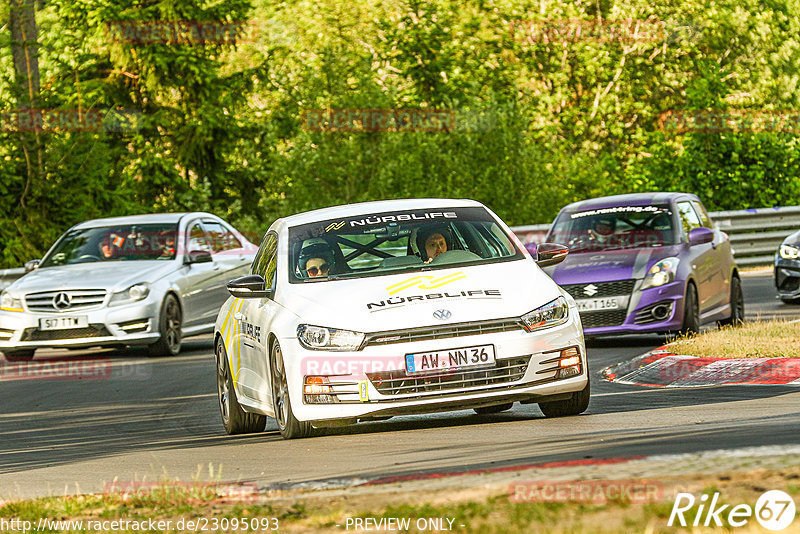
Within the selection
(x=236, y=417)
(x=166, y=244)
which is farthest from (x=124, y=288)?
(x=236, y=417)

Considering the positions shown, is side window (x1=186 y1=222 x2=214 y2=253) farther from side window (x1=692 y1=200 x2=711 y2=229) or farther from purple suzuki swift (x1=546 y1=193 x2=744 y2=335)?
side window (x1=692 y1=200 x2=711 y2=229)

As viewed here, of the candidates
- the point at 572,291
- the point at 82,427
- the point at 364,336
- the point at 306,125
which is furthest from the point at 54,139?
the point at 364,336

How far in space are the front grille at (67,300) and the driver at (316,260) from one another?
302 inches

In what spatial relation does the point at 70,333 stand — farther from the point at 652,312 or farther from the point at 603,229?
→ the point at 652,312

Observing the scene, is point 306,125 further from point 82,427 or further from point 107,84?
point 82,427

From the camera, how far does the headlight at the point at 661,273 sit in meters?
15.8

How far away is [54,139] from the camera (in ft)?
101

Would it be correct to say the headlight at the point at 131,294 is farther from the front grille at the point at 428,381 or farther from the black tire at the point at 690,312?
the front grille at the point at 428,381

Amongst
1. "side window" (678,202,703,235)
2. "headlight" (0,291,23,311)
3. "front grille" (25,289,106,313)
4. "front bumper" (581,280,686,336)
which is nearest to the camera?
"front bumper" (581,280,686,336)

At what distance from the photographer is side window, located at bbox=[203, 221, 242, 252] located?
20503mm

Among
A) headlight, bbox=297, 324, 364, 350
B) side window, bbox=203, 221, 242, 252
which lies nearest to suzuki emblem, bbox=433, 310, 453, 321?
headlight, bbox=297, 324, 364, 350

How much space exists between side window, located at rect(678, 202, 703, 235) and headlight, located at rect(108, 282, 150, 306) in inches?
246

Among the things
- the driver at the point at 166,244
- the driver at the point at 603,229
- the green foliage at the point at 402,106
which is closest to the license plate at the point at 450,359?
the driver at the point at 603,229

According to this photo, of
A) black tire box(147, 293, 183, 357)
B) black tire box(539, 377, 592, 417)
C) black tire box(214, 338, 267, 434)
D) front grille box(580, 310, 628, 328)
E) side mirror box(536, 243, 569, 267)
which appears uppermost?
side mirror box(536, 243, 569, 267)
